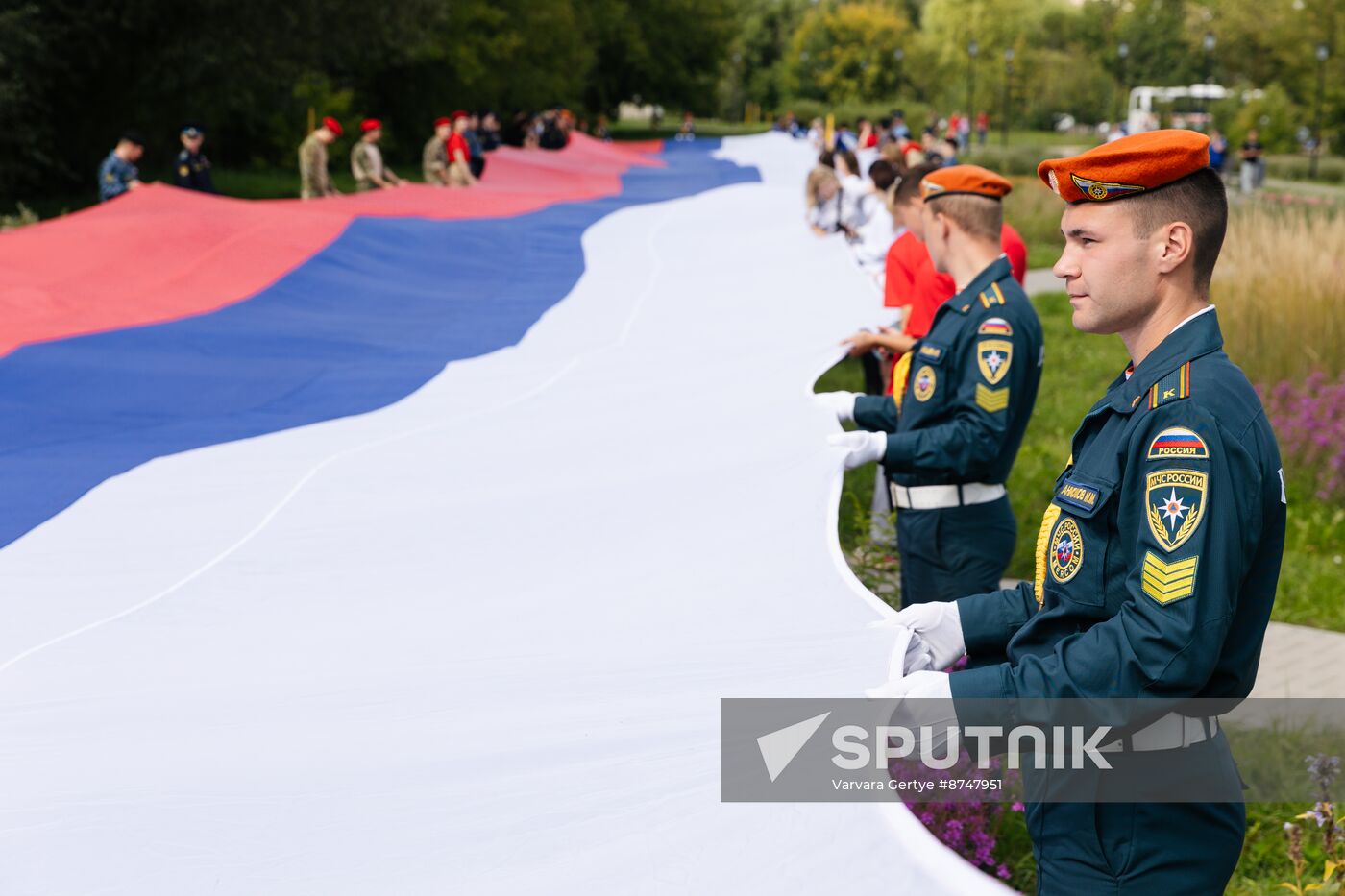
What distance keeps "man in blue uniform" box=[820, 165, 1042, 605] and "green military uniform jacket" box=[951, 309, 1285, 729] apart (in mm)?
1507

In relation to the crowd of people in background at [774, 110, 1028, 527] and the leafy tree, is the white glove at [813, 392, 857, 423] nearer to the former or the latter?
the crowd of people in background at [774, 110, 1028, 527]

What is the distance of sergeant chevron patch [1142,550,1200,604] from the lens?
1694 millimetres

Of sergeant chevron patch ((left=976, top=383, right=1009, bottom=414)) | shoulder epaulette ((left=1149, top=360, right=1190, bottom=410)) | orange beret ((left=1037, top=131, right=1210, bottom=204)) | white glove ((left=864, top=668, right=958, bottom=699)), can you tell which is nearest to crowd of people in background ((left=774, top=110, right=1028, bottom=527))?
sergeant chevron patch ((left=976, top=383, right=1009, bottom=414))

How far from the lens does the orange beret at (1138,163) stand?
A: 1.88 m

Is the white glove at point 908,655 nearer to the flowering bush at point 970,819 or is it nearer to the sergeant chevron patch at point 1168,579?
the sergeant chevron patch at point 1168,579

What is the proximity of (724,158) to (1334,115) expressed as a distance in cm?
3122

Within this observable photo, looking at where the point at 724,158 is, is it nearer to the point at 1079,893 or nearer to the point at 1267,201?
the point at 1267,201

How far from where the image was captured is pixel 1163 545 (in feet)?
5.65

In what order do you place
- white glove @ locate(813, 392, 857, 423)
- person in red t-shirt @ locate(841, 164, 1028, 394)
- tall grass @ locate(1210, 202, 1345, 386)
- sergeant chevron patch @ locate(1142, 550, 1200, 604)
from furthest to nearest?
1. tall grass @ locate(1210, 202, 1345, 386)
2. person in red t-shirt @ locate(841, 164, 1028, 394)
3. white glove @ locate(813, 392, 857, 423)
4. sergeant chevron patch @ locate(1142, 550, 1200, 604)

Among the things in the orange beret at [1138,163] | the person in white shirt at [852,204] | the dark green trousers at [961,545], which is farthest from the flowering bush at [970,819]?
the person in white shirt at [852,204]

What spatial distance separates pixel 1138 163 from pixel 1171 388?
317mm

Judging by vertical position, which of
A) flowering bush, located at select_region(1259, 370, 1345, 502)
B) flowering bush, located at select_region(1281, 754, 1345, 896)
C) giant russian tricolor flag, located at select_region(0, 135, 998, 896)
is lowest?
flowering bush, located at select_region(1259, 370, 1345, 502)

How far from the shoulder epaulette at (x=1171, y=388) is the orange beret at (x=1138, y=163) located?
0.85 ft

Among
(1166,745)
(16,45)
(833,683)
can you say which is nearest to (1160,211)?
(1166,745)
